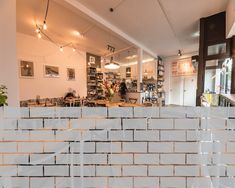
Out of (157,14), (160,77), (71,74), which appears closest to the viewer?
(157,14)

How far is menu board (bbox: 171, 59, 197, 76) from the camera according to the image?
9409 mm

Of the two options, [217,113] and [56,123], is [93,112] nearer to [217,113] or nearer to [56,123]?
[56,123]

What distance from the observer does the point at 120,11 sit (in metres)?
4.33

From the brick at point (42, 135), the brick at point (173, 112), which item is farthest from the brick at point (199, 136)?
the brick at point (42, 135)

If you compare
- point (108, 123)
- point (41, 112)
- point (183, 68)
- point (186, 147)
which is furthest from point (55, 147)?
point (183, 68)

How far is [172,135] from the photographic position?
86 centimetres

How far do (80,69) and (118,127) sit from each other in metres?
7.47

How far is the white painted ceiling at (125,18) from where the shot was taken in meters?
3.95

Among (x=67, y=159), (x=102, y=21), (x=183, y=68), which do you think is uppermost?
(x=102, y=21)

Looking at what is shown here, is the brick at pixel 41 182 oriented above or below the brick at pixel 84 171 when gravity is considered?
below

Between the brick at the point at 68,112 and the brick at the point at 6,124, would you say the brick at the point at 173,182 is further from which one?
the brick at the point at 6,124

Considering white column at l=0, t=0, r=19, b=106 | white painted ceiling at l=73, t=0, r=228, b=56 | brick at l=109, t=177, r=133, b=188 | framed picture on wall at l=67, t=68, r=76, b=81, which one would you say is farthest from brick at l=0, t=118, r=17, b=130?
framed picture on wall at l=67, t=68, r=76, b=81

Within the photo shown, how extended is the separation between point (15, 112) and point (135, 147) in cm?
61

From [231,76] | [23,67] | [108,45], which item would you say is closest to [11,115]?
[231,76]
